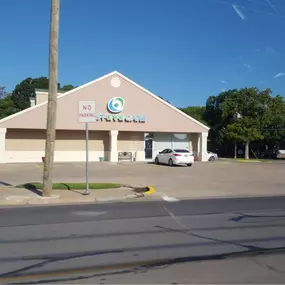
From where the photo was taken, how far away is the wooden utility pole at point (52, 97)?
13203 millimetres

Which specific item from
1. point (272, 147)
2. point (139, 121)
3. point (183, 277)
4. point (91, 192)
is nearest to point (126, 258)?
point (183, 277)

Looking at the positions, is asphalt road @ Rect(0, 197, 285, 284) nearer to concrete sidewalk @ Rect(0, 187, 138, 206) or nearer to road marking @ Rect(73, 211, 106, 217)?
road marking @ Rect(73, 211, 106, 217)

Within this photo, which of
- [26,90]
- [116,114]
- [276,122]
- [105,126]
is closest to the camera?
[105,126]

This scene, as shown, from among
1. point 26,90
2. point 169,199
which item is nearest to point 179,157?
point 169,199

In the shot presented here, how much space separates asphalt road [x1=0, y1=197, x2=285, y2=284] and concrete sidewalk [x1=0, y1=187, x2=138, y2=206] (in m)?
1.40

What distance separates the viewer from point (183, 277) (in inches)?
203

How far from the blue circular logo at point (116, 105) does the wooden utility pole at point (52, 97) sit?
20.1m

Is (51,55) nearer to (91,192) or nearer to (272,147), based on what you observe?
(91,192)

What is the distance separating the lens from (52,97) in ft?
43.4

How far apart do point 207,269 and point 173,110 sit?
30.6 metres

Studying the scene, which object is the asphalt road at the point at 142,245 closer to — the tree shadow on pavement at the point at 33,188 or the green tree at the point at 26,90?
the tree shadow on pavement at the point at 33,188

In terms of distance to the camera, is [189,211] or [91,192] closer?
[189,211]

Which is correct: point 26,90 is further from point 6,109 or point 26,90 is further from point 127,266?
point 127,266

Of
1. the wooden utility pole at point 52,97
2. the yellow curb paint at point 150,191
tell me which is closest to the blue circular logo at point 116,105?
the yellow curb paint at point 150,191
